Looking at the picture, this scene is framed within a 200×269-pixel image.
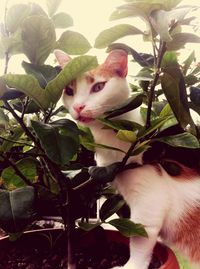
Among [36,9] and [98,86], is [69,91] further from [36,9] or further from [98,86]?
[36,9]

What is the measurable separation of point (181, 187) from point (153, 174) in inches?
2.9

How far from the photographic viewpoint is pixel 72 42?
0.63 m

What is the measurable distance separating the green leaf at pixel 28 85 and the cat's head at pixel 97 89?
0.55ft

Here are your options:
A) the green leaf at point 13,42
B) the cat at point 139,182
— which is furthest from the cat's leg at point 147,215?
the green leaf at point 13,42

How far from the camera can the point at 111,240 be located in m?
0.79

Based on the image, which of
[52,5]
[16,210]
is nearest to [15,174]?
[16,210]

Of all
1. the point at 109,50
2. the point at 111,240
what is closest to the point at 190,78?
the point at 109,50

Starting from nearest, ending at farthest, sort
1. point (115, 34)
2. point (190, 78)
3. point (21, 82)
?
point (21, 82) → point (115, 34) → point (190, 78)

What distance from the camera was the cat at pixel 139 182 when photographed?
0.66 m

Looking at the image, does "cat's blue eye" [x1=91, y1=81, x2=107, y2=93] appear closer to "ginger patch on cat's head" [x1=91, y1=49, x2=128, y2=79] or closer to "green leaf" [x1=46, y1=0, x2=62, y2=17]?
"ginger patch on cat's head" [x1=91, y1=49, x2=128, y2=79]

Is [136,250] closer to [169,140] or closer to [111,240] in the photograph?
[111,240]

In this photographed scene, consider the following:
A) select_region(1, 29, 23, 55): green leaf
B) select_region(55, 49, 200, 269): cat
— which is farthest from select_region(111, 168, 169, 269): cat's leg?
select_region(1, 29, 23, 55): green leaf

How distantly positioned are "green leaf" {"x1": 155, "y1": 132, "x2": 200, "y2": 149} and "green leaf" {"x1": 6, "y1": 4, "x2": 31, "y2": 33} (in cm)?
30

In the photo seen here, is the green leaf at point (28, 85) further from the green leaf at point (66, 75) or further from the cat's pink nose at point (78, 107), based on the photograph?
the cat's pink nose at point (78, 107)
